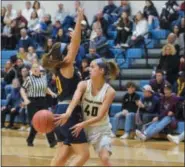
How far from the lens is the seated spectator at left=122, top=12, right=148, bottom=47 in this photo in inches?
628

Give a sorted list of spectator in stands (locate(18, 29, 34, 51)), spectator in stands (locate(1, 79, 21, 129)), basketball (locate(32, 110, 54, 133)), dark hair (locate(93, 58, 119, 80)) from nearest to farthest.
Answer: basketball (locate(32, 110, 54, 133)) < dark hair (locate(93, 58, 119, 80)) < spectator in stands (locate(1, 79, 21, 129)) < spectator in stands (locate(18, 29, 34, 51))

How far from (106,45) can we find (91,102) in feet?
31.8

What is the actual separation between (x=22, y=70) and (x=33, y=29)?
13.9 ft

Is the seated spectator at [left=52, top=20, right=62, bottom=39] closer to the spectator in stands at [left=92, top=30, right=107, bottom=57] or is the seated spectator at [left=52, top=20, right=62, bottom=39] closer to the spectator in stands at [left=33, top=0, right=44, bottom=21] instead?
the spectator in stands at [left=33, top=0, right=44, bottom=21]

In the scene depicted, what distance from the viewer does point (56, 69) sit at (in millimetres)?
6172

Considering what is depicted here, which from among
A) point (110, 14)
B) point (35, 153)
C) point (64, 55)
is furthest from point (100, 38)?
point (64, 55)

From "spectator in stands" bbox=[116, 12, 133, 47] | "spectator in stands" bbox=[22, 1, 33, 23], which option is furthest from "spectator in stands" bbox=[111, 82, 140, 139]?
"spectator in stands" bbox=[22, 1, 33, 23]

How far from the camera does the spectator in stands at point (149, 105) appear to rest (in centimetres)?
1281

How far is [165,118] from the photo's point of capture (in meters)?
12.4

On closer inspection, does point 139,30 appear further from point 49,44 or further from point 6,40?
point 6,40

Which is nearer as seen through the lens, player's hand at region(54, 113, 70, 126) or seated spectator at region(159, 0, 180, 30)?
player's hand at region(54, 113, 70, 126)

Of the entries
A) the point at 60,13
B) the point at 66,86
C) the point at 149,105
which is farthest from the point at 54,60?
the point at 60,13

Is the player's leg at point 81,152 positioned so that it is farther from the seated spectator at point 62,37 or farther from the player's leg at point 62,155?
the seated spectator at point 62,37

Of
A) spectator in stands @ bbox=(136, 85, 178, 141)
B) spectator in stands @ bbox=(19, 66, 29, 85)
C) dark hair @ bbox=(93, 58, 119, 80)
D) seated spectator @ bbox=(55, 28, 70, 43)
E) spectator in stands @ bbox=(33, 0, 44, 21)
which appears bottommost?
spectator in stands @ bbox=(136, 85, 178, 141)
